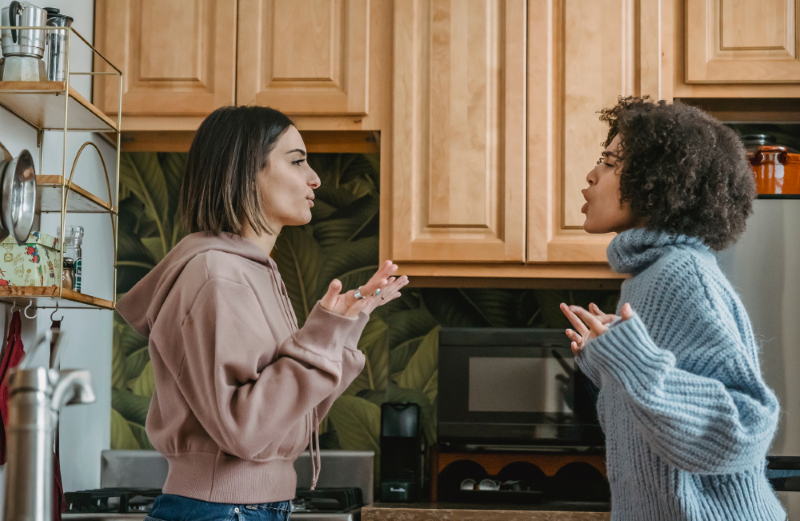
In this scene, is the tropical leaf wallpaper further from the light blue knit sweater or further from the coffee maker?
the light blue knit sweater

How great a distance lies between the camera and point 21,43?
1.67 metres

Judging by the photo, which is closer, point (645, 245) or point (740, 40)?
point (645, 245)

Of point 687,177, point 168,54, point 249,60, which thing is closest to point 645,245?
point 687,177

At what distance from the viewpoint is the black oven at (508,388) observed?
2195 mm

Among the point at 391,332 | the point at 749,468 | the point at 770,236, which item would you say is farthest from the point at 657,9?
the point at 749,468

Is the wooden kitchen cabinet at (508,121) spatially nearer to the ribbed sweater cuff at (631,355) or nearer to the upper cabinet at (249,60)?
the upper cabinet at (249,60)

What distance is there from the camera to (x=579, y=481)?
86.5 inches

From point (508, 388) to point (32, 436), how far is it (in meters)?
1.66

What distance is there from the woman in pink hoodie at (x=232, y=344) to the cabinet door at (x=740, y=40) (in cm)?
139

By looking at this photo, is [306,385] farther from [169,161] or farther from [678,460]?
[169,161]

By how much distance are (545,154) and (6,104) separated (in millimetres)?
1345

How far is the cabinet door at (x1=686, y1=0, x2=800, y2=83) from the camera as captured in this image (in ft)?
7.14

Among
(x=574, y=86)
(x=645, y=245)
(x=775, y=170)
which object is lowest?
(x=645, y=245)

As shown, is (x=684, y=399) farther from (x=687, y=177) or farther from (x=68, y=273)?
(x=68, y=273)
